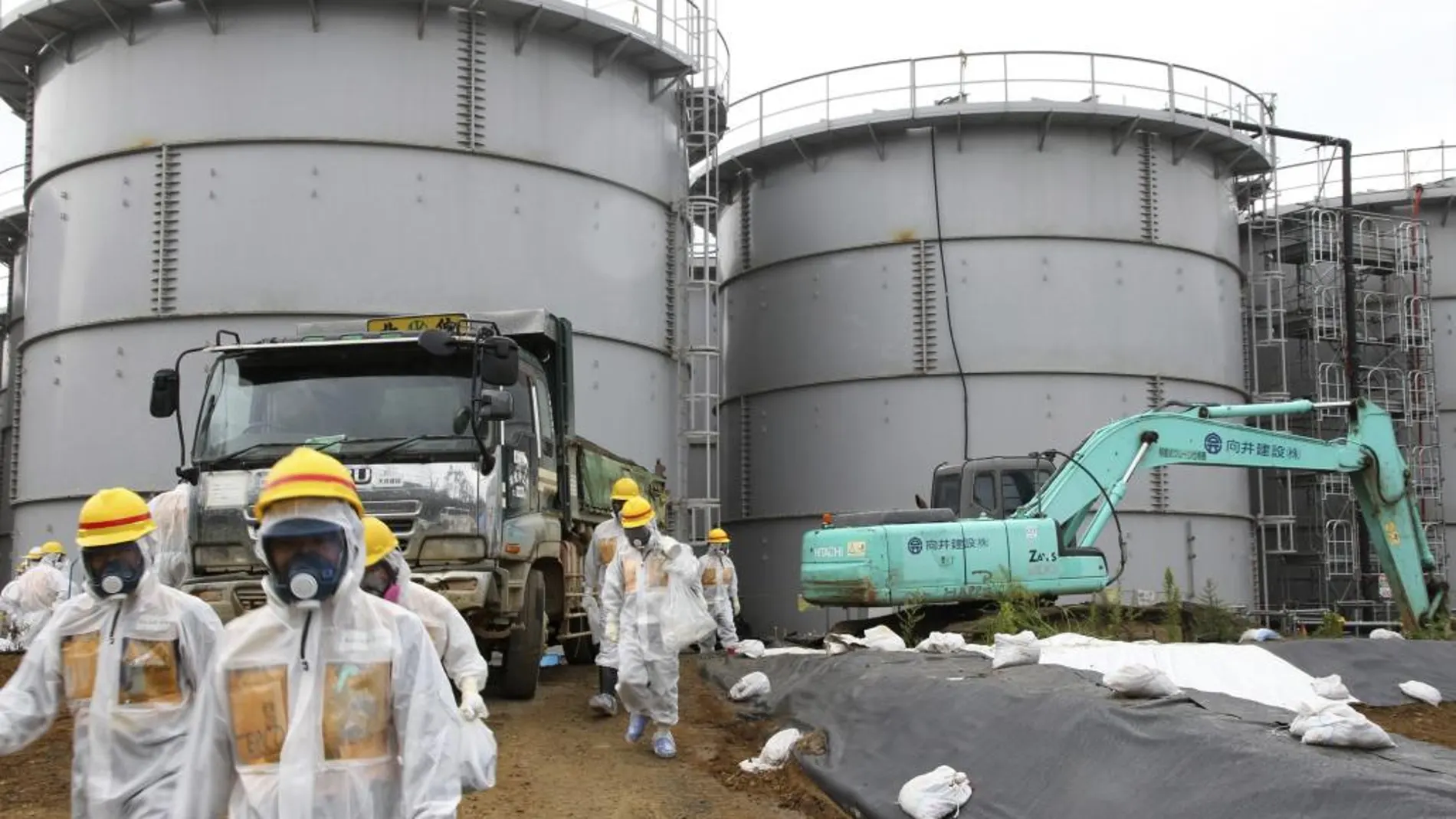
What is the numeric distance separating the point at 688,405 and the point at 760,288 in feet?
13.4

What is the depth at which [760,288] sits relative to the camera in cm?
2167

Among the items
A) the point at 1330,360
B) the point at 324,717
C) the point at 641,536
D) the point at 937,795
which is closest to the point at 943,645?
the point at 641,536

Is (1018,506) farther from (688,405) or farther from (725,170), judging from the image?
(725,170)

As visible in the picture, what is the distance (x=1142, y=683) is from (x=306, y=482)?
164 inches

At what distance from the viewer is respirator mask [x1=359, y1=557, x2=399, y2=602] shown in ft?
18.6

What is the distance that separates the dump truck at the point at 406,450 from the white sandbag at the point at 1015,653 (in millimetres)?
3362

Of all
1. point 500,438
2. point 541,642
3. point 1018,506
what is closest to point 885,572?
point 1018,506

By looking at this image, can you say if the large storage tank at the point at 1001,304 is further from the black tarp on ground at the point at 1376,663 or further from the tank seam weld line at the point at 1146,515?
the black tarp on ground at the point at 1376,663

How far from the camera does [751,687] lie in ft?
33.4

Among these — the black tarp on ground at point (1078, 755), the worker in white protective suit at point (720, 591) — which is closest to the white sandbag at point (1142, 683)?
the black tarp on ground at point (1078, 755)

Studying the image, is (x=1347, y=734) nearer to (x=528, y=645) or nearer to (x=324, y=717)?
(x=324, y=717)

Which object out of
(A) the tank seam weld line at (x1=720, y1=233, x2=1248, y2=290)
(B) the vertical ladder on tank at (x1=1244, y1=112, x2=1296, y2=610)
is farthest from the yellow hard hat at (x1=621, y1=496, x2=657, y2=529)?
(B) the vertical ladder on tank at (x1=1244, y1=112, x2=1296, y2=610)

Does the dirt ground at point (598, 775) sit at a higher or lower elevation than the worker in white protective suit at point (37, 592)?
lower

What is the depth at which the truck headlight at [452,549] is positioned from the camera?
8.66m
